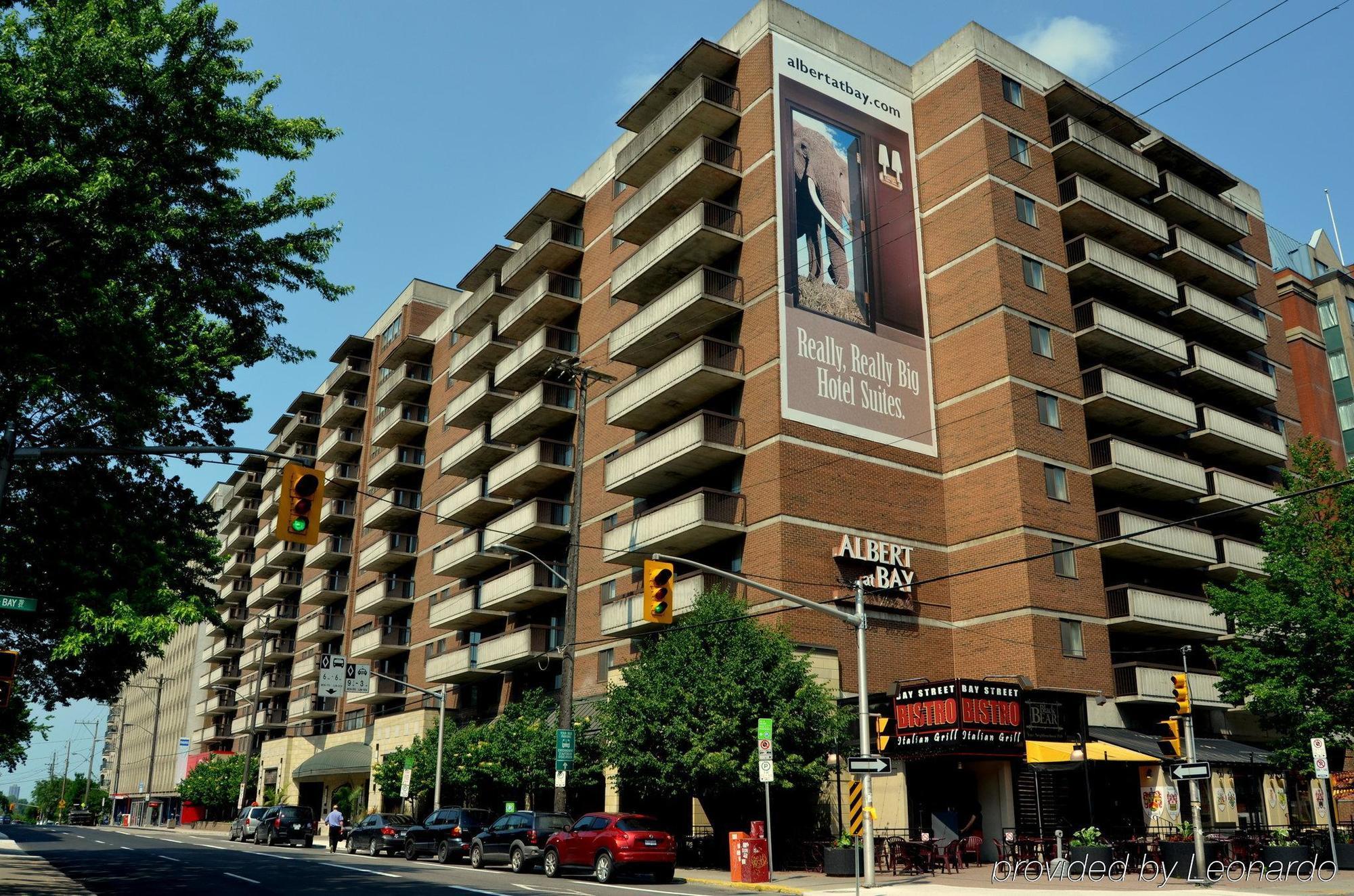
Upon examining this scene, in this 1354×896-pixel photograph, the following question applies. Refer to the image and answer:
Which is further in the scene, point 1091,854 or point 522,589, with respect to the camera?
point 522,589

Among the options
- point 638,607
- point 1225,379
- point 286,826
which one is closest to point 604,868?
point 638,607

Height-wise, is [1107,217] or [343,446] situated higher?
[1107,217]

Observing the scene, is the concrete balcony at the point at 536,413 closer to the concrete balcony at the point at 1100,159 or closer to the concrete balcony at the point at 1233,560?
the concrete balcony at the point at 1100,159

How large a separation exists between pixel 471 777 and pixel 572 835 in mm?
17071

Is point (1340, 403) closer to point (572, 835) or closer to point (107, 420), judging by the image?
point (572, 835)

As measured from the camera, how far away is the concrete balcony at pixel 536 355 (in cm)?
4975

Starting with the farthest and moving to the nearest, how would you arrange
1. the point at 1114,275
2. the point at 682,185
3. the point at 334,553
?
the point at 334,553
the point at 1114,275
the point at 682,185

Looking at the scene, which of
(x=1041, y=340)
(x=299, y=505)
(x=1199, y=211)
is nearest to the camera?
(x=299, y=505)

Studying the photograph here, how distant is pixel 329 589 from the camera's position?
237 feet

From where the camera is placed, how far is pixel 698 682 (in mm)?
30062

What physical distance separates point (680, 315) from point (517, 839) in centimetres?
1916

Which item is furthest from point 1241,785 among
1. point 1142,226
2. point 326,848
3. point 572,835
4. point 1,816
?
point 1,816

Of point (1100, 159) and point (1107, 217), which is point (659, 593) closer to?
point (1107, 217)

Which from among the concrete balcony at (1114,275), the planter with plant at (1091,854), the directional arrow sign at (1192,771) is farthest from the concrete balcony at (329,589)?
the directional arrow sign at (1192,771)
